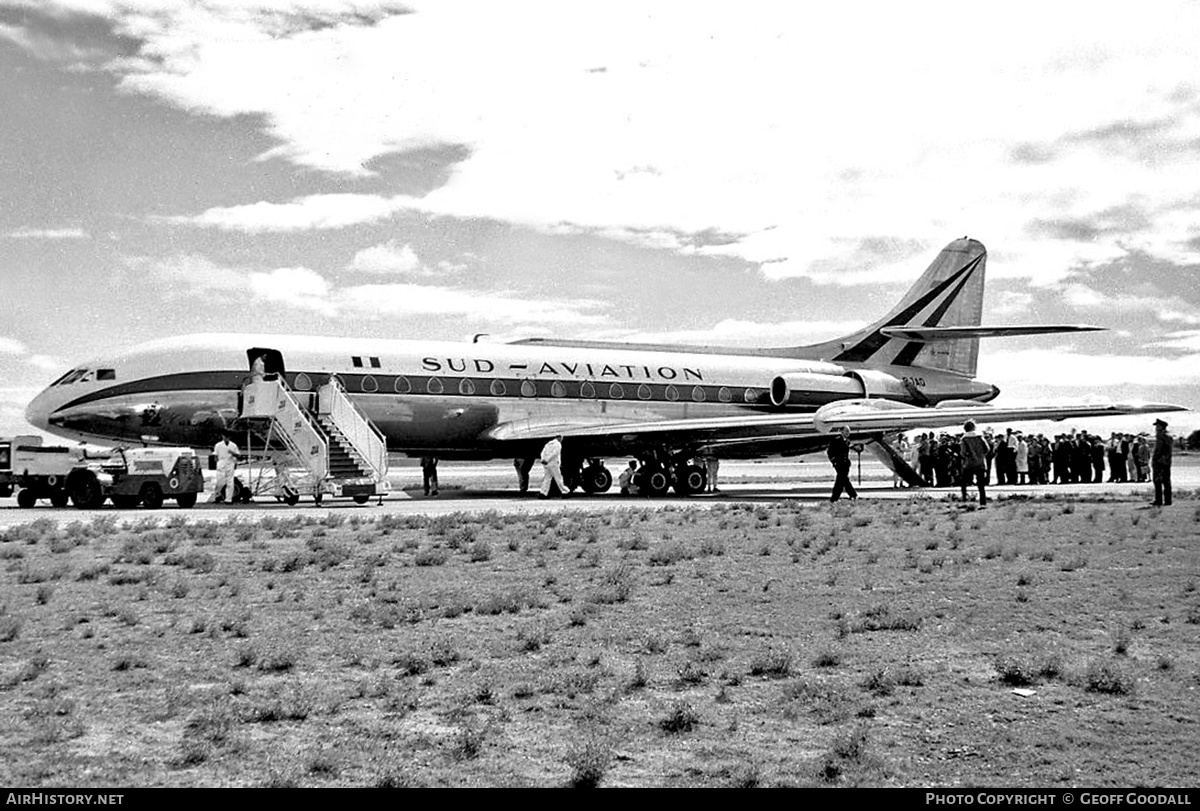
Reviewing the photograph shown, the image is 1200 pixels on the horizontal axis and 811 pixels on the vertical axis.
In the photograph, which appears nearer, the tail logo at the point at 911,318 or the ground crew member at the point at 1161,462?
the ground crew member at the point at 1161,462

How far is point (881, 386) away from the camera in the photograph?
3819cm

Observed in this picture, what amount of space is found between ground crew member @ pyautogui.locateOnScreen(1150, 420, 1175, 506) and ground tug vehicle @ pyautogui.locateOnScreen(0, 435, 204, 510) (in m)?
19.7

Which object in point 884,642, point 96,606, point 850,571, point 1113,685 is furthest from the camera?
point 850,571

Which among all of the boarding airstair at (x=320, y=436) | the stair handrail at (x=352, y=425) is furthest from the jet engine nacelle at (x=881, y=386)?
the boarding airstair at (x=320, y=436)

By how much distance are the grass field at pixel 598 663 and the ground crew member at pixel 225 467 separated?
11.1 metres

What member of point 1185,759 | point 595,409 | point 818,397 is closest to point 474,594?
point 1185,759

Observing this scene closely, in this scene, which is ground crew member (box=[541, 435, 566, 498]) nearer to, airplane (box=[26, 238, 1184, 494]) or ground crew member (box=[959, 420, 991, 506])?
airplane (box=[26, 238, 1184, 494])

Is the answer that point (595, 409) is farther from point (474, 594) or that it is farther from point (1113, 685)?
point (1113, 685)

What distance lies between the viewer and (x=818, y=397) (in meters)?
37.0

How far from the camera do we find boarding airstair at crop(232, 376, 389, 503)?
27.1 metres

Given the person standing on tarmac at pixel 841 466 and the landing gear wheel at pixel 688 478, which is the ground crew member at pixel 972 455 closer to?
the person standing on tarmac at pixel 841 466

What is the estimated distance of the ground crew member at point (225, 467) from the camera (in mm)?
27312

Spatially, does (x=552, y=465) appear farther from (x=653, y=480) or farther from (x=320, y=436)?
(x=320, y=436)
